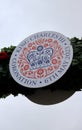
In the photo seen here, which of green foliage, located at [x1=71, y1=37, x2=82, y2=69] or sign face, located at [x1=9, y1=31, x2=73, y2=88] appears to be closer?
sign face, located at [x1=9, y1=31, x2=73, y2=88]

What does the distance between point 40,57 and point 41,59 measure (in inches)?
2.3

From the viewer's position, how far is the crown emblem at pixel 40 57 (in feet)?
30.0

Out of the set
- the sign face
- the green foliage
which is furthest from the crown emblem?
the green foliage

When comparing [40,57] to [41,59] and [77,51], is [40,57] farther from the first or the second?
[77,51]

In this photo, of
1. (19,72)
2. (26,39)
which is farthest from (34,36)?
(19,72)

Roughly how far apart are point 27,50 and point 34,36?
13.0 inches

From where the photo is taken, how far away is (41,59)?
30.3ft

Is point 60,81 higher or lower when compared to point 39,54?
Result: lower

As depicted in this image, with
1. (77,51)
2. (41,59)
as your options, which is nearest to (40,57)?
(41,59)

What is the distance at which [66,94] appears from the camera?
30.8ft

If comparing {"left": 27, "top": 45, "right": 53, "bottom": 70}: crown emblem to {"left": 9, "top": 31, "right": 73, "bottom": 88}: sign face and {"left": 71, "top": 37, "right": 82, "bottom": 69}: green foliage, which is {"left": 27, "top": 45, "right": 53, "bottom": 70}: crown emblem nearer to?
{"left": 9, "top": 31, "right": 73, "bottom": 88}: sign face

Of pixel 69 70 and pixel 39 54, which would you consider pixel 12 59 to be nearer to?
pixel 39 54

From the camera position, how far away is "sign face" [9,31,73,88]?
29.3ft

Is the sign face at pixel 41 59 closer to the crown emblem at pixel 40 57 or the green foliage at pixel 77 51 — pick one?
the crown emblem at pixel 40 57
